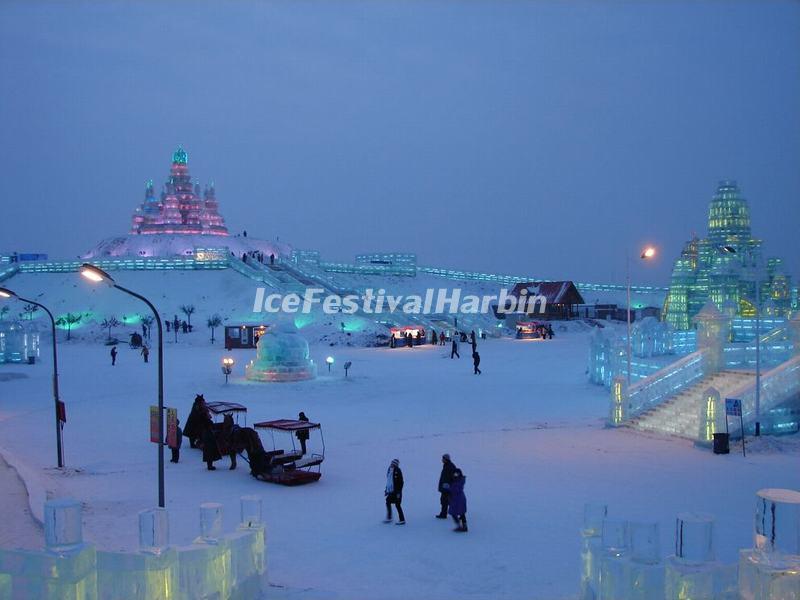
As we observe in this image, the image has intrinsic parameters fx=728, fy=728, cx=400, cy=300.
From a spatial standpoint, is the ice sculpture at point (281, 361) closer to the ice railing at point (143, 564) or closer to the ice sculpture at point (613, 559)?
the ice railing at point (143, 564)

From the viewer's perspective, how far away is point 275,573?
880 cm

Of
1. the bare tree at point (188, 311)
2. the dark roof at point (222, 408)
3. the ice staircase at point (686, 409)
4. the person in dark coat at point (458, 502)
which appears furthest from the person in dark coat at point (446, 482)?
the bare tree at point (188, 311)

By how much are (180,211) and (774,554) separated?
107152 mm

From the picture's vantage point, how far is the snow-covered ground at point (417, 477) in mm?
9133

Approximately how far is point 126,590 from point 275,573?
143 inches

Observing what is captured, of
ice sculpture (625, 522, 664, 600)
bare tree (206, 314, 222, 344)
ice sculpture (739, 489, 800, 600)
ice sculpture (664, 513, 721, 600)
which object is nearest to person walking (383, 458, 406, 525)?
ice sculpture (625, 522, 664, 600)

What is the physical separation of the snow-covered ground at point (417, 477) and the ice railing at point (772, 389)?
1.16m

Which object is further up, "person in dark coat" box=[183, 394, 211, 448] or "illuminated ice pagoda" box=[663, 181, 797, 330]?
"illuminated ice pagoda" box=[663, 181, 797, 330]

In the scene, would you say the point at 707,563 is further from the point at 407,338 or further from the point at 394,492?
the point at 407,338

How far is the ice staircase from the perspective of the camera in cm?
1764

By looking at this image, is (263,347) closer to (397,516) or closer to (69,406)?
(69,406)

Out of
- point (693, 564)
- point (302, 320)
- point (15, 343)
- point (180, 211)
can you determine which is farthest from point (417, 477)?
point (180, 211)

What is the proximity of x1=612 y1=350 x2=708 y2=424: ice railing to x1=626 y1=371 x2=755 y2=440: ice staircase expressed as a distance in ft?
0.56

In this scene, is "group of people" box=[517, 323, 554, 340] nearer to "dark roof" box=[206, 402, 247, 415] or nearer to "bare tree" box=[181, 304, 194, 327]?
"bare tree" box=[181, 304, 194, 327]
